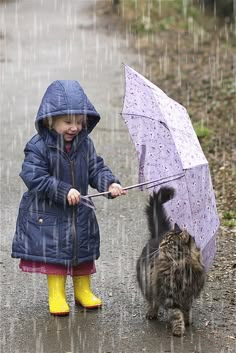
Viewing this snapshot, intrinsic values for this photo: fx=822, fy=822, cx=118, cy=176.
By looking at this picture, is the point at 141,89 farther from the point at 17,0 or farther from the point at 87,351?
the point at 17,0

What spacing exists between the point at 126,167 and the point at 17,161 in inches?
54.9

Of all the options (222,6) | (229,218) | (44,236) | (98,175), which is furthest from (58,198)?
(222,6)

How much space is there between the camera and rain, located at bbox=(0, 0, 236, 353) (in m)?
5.64

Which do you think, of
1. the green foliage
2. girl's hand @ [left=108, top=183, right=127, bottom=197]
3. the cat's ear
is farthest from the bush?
the cat's ear

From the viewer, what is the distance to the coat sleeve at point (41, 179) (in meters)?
5.54

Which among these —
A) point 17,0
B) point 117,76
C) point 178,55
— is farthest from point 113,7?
point 117,76

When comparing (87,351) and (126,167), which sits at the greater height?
(126,167)

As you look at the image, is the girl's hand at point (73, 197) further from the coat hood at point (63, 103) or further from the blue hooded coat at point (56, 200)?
the coat hood at point (63, 103)

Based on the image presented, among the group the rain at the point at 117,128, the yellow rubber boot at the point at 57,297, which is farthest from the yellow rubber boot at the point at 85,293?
the yellow rubber boot at the point at 57,297

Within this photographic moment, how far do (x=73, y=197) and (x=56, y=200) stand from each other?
0.18m

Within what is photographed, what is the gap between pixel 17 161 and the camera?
10508mm

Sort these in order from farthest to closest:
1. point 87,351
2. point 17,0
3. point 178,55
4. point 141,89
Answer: point 17,0
point 178,55
point 141,89
point 87,351

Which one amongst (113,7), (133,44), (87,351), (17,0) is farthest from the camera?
(17,0)

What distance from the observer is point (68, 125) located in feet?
18.7
